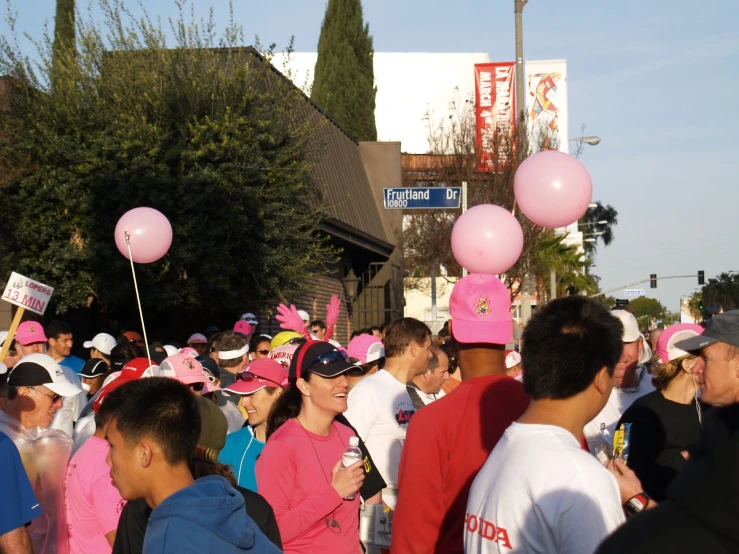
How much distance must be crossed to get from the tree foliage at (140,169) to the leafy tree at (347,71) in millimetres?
22794

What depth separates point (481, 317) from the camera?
363cm

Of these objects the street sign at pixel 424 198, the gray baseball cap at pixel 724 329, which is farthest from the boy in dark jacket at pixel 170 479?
the street sign at pixel 424 198

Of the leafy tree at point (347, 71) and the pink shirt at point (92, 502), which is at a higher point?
the leafy tree at point (347, 71)

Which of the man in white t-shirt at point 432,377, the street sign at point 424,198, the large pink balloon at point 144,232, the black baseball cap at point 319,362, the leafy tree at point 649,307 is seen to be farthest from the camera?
the leafy tree at point 649,307

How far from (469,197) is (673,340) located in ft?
82.2

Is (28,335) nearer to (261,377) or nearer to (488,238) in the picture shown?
(261,377)

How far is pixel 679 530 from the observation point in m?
1.52

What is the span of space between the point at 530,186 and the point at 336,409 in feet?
12.5

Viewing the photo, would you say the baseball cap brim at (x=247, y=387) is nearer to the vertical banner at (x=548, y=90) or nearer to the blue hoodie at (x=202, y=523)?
the blue hoodie at (x=202, y=523)

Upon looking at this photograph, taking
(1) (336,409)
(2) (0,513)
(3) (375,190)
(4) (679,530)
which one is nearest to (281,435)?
(1) (336,409)

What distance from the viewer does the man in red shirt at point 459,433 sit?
3.41 metres

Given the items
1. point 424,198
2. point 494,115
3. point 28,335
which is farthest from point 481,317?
point 494,115

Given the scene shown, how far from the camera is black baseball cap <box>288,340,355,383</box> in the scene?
15.4ft

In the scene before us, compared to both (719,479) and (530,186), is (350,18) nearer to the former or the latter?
(530,186)
